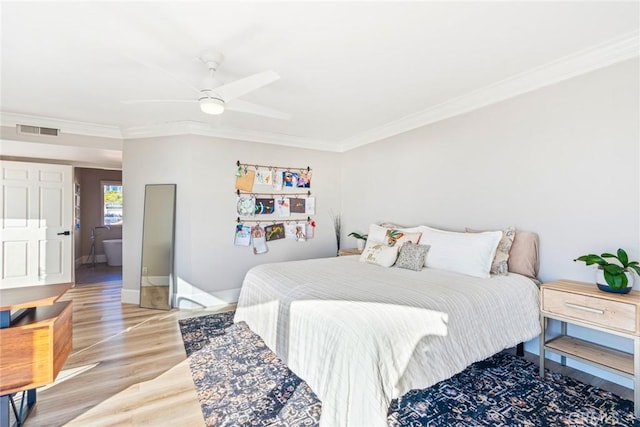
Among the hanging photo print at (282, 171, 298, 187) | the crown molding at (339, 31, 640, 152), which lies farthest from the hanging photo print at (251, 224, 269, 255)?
the crown molding at (339, 31, 640, 152)

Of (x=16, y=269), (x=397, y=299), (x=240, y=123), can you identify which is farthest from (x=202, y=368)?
(x=16, y=269)

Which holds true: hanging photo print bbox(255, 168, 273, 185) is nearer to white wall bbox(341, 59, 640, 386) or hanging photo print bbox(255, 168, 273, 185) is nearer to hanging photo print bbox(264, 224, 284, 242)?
hanging photo print bbox(264, 224, 284, 242)

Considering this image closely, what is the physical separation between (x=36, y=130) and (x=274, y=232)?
3.19m

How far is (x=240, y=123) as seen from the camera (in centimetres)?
408

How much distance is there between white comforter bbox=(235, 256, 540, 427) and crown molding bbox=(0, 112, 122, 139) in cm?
315

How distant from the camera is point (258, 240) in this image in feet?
14.8

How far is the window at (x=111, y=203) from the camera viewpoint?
25.3ft

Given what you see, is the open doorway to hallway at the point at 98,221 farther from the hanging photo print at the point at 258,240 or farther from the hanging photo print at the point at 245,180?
the hanging photo print at the point at 245,180

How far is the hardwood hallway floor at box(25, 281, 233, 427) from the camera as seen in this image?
1905 mm

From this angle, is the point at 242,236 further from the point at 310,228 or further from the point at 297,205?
the point at 310,228

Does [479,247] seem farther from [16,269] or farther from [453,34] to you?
[16,269]

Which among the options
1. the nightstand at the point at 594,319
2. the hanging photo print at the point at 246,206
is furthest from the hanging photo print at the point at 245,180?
the nightstand at the point at 594,319

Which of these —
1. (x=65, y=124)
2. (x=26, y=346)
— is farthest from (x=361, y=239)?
(x=65, y=124)

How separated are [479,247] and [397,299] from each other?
43.5 inches
